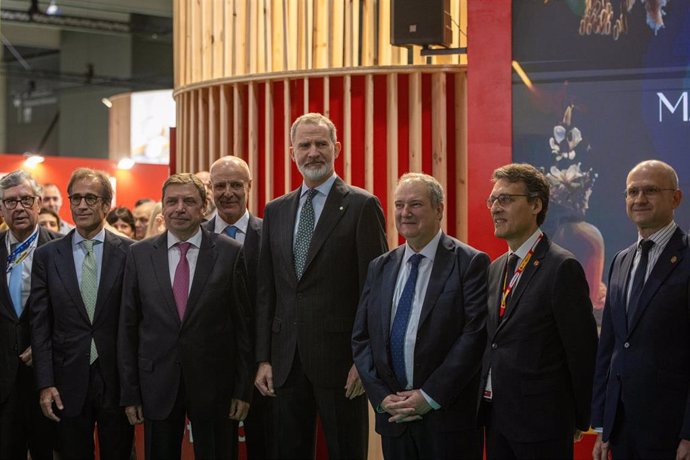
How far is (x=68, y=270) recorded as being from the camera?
196 inches

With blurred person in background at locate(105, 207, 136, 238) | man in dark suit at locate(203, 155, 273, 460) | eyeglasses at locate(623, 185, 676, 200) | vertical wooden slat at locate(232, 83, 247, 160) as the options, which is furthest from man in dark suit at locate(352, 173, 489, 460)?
blurred person in background at locate(105, 207, 136, 238)

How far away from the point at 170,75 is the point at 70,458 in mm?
17862

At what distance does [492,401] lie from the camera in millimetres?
4211

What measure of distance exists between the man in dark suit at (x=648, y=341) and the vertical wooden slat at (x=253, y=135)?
3290 mm

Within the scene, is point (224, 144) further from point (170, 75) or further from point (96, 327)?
point (170, 75)

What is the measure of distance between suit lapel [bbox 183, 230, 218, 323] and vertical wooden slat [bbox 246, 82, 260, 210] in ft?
7.21

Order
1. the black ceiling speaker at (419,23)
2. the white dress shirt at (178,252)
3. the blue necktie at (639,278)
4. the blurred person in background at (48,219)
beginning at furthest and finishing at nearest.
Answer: the blurred person in background at (48,219), the black ceiling speaker at (419,23), the white dress shirt at (178,252), the blue necktie at (639,278)

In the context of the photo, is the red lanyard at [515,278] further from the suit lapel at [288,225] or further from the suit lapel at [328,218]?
the suit lapel at [288,225]

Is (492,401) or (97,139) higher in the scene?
(97,139)

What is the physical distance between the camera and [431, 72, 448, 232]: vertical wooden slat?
665cm

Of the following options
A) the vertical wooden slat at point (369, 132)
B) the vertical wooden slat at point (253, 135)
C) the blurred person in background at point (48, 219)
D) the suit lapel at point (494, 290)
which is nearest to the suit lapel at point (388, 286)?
the suit lapel at point (494, 290)

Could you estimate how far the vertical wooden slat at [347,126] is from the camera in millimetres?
6766

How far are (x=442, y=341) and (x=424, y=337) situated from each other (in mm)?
74

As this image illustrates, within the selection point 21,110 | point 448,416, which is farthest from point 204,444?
point 21,110
